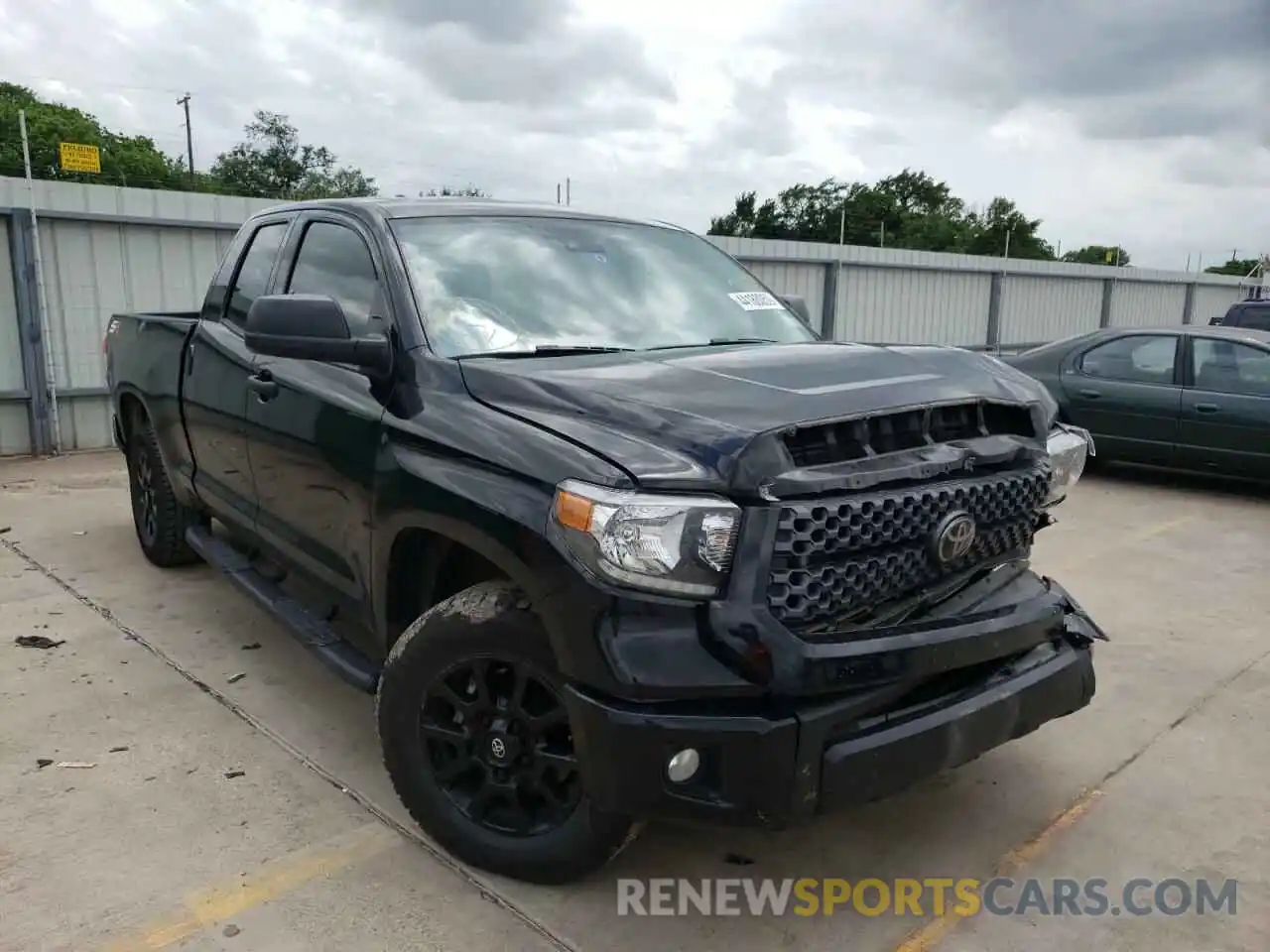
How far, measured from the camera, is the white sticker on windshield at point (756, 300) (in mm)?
3801

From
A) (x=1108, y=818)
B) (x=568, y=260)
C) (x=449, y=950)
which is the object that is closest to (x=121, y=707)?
(x=449, y=950)

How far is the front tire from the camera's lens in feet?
8.24

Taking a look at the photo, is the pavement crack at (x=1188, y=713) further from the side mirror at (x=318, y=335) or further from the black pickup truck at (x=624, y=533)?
the side mirror at (x=318, y=335)

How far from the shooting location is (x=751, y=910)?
106 inches

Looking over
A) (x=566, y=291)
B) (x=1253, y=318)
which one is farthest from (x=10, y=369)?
(x=1253, y=318)

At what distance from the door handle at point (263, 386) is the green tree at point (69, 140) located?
142ft

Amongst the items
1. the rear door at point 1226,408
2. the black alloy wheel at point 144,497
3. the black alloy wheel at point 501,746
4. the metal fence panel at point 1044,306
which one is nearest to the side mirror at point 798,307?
the black alloy wheel at point 501,746

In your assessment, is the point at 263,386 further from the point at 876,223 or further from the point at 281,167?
the point at 876,223

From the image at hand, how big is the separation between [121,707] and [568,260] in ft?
7.90

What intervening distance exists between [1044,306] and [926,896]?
18426mm

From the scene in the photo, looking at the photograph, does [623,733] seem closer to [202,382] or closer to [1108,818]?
[1108,818]

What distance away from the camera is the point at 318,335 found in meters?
2.96

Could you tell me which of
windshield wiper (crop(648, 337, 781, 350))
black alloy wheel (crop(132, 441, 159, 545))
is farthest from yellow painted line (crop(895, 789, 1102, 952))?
black alloy wheel (crop(132, 441, 159, 545))

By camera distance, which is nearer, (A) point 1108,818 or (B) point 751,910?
(B) point 751,910
